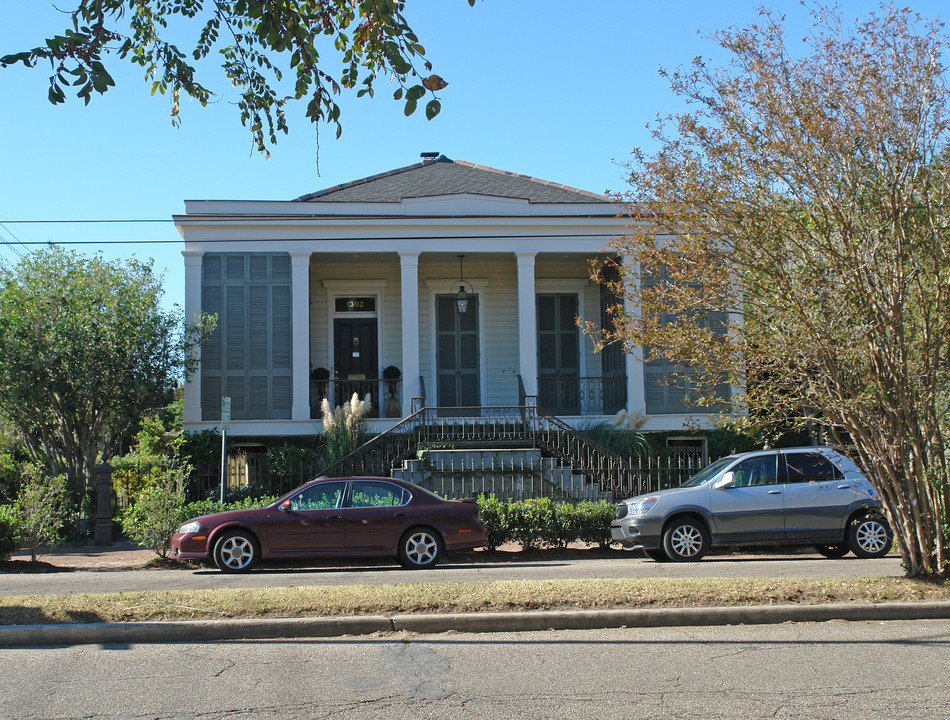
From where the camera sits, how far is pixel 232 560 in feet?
41.3

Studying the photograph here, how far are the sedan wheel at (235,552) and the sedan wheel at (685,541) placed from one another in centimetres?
569

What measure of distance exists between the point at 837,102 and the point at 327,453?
12.6 metres

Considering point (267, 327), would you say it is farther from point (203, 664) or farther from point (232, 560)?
point (203, 664)

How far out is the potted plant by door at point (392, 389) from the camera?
21.2 metres

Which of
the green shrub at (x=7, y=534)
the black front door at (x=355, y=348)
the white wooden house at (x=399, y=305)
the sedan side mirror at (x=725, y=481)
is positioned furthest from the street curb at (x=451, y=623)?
the black front door at (x=355, y=348)

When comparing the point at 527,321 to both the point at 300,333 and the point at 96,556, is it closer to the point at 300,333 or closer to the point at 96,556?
the point at 300,333

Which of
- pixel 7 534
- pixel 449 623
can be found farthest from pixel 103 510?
pixel 449 623

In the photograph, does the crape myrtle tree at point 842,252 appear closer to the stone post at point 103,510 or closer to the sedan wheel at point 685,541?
the sedan wheel at point 685,541

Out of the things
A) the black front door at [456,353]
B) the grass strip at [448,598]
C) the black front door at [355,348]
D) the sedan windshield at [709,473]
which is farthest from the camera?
the black front door at [456,353]

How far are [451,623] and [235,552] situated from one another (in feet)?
18.5

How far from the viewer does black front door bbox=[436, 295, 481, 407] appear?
74.8 ft

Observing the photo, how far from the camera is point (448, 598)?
8398mm

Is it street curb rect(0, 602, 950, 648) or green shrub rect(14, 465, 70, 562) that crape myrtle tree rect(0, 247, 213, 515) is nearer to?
green shrub rect(14, 465, 70, 562)

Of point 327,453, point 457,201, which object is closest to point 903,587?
point 327,453
